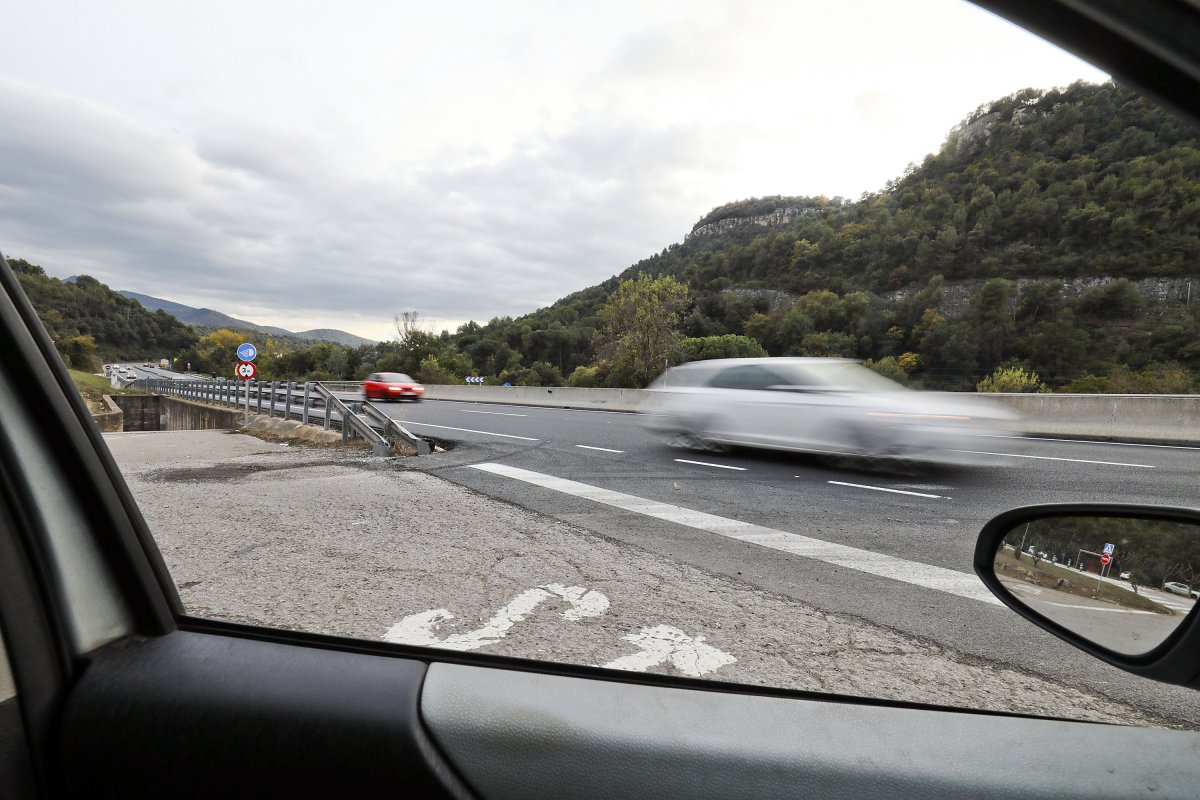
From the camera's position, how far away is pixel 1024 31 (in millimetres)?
915

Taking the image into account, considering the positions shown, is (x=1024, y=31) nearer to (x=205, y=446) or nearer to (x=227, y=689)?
(x=227, y=689)

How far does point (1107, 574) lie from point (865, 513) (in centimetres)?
322

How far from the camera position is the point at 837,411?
3.49m

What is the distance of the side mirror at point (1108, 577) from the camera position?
854mm

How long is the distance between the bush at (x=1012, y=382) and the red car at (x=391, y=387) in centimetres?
198

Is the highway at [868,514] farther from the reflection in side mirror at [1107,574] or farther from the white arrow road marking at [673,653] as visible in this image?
the white arrow road marking at [673,653]

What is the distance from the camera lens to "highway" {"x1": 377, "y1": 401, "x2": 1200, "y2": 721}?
5.24ft

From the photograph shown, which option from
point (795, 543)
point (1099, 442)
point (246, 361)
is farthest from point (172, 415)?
point (1099, 442)

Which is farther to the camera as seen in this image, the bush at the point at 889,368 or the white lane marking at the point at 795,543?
the white lane marking at the point at 795,543

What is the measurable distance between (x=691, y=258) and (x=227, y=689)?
1966 mm

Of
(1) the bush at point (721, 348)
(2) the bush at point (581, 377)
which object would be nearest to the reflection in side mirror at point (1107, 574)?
(1) the bush at point (721, 348)

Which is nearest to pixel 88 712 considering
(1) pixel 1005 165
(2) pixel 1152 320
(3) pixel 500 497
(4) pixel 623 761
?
(4) pixel 623 761

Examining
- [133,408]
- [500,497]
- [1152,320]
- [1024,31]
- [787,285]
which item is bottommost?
[500,497]

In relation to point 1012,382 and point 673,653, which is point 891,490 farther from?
point 673,653
